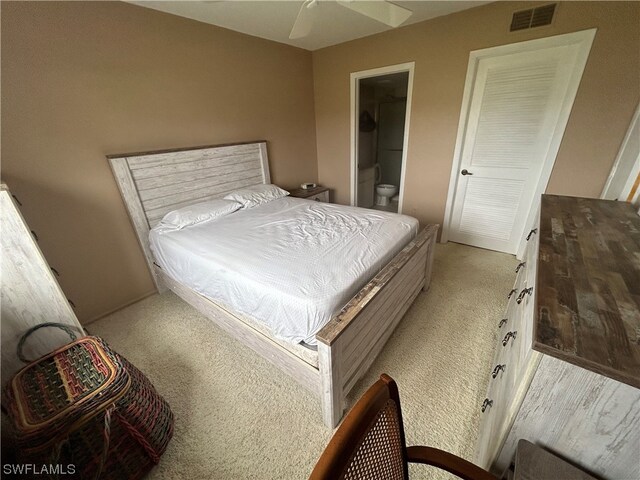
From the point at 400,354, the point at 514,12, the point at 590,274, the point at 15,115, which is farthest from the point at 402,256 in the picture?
the point at 15,115

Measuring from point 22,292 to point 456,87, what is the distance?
12.1ft

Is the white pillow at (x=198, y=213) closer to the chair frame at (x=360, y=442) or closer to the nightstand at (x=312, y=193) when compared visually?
the nightstand at (x=312, y=193)

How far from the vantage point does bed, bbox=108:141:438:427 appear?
1233 mm

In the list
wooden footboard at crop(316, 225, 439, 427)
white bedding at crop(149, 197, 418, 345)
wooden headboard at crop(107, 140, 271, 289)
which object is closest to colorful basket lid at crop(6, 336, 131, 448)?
white bedding at crop(149, 197, 418, 345)

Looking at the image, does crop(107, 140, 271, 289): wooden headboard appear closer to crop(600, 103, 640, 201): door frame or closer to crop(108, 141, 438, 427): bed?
crop(108, 141, 438, 427): bed

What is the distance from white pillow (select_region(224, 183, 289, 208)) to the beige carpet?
1130 mm

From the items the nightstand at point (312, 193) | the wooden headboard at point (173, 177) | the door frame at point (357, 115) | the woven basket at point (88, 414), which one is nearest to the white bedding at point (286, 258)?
the wooden headboard at point (173, 177)

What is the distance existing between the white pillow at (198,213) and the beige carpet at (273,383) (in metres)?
0.75

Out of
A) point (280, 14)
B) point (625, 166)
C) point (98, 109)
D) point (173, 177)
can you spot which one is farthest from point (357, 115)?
point (98, 109)

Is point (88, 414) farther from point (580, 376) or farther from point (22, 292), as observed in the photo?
point (580, 376)

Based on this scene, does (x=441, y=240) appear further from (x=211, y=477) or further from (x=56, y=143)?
(x=56, y=143)

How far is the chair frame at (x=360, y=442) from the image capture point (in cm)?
42

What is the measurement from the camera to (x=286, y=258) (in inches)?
61.8

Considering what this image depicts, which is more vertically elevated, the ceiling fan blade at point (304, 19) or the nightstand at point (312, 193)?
the ceiling fan blade at point (304, 19)
